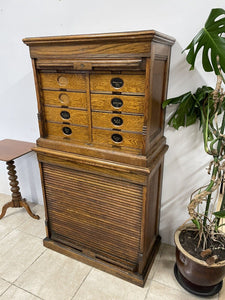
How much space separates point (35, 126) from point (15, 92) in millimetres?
389

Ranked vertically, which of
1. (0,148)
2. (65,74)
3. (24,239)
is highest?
(65,74)

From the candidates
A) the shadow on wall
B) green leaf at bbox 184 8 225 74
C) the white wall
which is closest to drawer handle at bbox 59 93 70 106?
the white wall

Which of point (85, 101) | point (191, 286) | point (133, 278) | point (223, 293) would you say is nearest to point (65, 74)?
point (85, 101)

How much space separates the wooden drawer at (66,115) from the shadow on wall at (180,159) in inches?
25.2

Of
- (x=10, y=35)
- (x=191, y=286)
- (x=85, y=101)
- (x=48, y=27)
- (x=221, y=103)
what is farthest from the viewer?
(x=10, y=35)

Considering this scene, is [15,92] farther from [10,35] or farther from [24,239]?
[24,239]

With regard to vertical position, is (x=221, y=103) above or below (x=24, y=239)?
above

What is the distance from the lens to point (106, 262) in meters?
1.83

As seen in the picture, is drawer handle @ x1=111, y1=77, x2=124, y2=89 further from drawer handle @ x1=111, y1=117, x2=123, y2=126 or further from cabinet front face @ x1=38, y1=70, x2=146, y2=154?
drawer handle @ x1=111, y1=117, x2=123, y2=126

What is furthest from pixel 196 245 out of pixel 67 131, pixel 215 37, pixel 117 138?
pixel 215 37

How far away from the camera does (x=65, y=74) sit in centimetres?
153

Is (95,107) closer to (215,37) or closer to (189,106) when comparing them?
(189,106)

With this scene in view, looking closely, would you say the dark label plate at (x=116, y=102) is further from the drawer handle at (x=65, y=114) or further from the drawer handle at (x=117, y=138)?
the drawer handle at (x=65, y=114)

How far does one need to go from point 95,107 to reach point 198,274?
4.28ft
